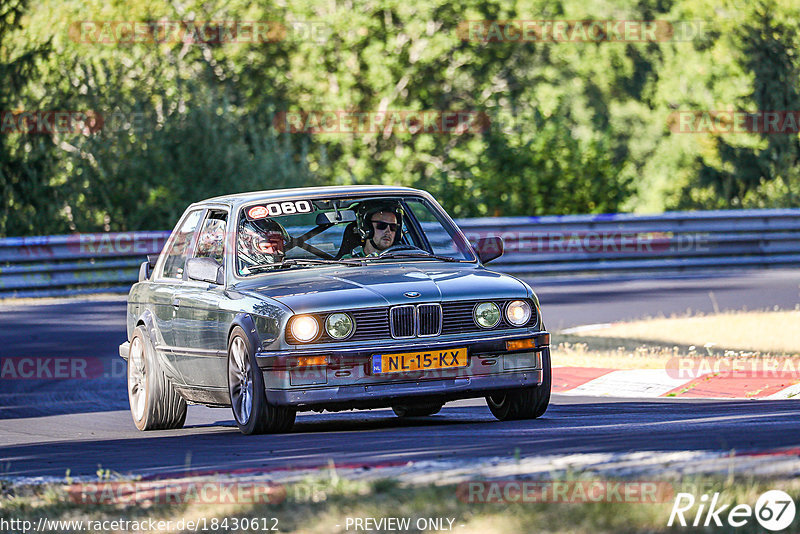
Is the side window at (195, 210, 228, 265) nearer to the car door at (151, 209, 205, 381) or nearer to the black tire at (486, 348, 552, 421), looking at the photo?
the car door at (151, 209, 205, 381)

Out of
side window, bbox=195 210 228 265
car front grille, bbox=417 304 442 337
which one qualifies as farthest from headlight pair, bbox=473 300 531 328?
side window, bbox=195 210 228 265

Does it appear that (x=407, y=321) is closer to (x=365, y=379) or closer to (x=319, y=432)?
(x=365, y=379)

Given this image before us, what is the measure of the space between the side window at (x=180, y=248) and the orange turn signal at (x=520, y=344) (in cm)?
277

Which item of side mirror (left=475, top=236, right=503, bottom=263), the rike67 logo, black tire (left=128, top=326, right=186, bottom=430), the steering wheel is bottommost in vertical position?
black tire (left=128, top=326, right=186, bottom=430)

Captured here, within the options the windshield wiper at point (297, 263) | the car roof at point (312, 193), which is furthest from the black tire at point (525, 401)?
the car roof at point (312, 193)

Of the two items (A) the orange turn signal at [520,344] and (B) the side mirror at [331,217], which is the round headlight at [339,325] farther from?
(B) the side mirror at [331,217]

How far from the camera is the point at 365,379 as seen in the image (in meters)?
8.63

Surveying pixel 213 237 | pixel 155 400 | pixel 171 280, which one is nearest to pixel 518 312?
Result: pixel 213 237

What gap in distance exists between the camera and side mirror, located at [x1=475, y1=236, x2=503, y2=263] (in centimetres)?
1009

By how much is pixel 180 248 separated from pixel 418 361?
9.33ft

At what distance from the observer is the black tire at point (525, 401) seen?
30.1 feet

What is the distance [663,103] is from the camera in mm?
65938

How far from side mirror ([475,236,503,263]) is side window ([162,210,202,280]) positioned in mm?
2032

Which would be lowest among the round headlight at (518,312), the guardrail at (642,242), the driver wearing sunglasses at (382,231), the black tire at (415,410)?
the guardrail at (642,242)
